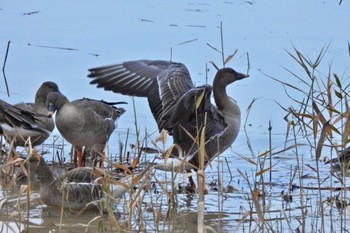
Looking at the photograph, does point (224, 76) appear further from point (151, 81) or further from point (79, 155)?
point (79, 155)

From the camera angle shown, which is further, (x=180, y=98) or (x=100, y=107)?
(x=100, y=107)

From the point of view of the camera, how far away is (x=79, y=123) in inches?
409

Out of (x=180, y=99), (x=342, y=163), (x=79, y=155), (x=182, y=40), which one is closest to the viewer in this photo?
(x=342, y=163)

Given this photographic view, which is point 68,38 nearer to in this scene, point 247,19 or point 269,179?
point 247,19

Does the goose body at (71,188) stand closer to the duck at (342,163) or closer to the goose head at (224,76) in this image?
the duck at (342,163)

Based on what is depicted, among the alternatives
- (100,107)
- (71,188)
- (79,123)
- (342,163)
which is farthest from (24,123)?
(342,163)

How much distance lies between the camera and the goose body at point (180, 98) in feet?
30.8

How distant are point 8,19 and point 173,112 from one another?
667 centimetres

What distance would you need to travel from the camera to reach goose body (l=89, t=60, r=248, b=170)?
369 inches

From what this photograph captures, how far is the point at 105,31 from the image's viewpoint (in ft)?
48.4

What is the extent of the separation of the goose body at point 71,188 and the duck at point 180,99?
1.13 metres

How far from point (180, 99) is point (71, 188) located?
1402 mm

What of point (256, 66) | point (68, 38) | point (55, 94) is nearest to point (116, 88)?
point (55, 94)

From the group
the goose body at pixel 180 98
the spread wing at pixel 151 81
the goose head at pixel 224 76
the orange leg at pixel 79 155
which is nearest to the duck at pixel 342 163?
the goose body at pixel 180 98
